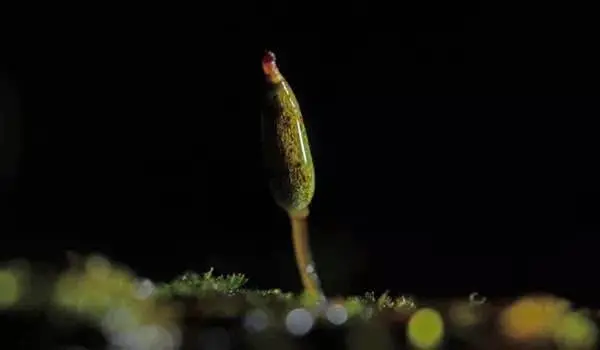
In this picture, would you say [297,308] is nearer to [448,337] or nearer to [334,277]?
[448,337]

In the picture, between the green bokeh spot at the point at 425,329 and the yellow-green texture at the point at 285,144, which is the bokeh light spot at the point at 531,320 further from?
the yellow-green texture at the point at 285,144

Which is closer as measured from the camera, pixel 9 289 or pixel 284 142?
pixel 9 289

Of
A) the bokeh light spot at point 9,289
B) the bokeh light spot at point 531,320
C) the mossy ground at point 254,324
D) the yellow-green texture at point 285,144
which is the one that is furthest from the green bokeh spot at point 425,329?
the yellow-green texture at point 285,144

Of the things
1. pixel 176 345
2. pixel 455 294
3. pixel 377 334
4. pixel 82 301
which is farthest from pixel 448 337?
Result: pixel 455 294

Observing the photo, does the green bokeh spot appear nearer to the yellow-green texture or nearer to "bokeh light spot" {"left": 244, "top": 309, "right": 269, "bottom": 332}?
"bokeh light spot" {"left": 244, "top": 309, "right": 269, "bottom": 332}

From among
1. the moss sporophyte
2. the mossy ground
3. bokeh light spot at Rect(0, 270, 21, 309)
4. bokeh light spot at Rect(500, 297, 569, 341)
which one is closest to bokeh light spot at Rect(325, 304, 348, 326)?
the mossy ground

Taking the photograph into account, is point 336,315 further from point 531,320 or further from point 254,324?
point 531,320

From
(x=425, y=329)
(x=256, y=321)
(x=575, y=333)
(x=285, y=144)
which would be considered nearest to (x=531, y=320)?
(x=575, y=333)
